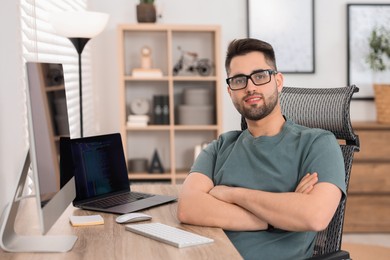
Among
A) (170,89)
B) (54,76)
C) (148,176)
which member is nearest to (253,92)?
(54,76)

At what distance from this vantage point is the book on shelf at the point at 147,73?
4.63 metres

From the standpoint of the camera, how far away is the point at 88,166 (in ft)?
7.63

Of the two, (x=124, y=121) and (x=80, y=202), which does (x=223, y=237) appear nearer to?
(x=80, y=202)

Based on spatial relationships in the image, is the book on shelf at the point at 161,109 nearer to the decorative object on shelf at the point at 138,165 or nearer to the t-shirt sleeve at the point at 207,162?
the decorative object on shelf at the point at 138,165

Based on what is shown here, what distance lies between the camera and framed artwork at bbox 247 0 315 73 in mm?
4934

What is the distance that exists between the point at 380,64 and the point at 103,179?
10.5 ft

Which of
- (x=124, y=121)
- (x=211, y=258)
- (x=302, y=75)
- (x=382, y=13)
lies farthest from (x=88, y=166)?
(x=382, y=13)

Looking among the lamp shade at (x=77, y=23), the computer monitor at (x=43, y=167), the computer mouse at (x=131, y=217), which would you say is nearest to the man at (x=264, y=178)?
the computer mouse at (x=131, y=217)

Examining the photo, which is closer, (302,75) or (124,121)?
(124,121)

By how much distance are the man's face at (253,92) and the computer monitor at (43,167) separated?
0.62 m

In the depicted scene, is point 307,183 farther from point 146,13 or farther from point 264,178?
point 146,13

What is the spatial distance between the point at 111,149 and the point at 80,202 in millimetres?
253

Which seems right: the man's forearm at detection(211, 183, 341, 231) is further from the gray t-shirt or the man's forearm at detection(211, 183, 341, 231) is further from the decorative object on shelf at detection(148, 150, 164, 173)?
the decorative object on shelf at detection(148, 150, 164, 173)

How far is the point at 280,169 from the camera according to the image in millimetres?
2135
